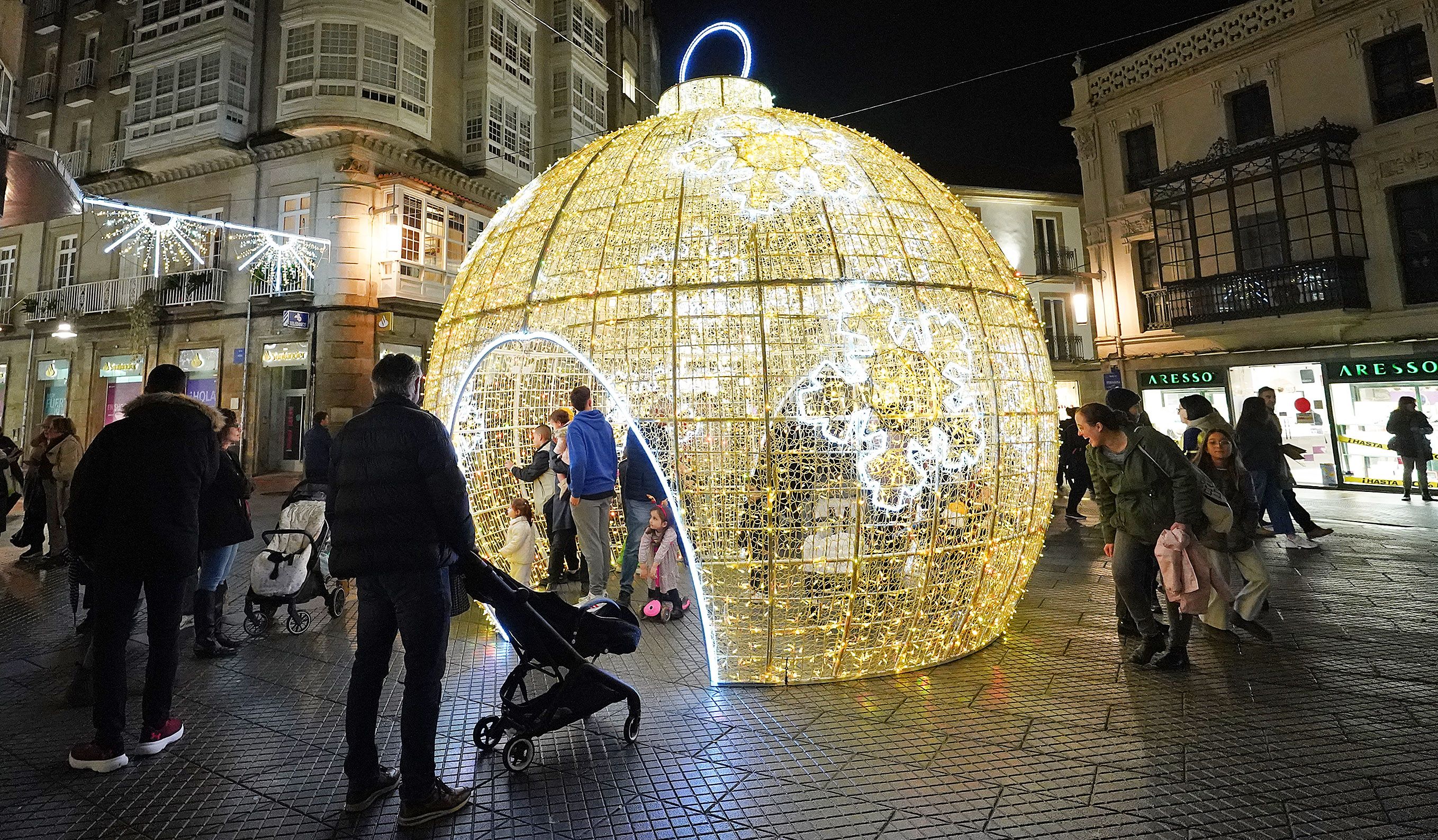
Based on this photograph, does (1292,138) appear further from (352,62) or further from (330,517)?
(352,62)

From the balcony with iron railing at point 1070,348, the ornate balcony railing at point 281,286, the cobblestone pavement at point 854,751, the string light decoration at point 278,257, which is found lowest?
the cobblestone pavement at point 854,751

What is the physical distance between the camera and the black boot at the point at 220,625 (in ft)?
17.3

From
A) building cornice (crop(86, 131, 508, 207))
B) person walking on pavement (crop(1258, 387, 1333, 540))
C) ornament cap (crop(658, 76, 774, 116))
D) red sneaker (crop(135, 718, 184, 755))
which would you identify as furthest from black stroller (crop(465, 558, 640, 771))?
building cornice (crop(86, 131, 508, 207))

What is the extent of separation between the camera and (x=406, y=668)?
2.93 meters

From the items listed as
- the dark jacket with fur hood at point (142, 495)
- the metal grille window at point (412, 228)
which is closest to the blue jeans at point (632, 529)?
the dark jacket with fur hood at point (142, 495)

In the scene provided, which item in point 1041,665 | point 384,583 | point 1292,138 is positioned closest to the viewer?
point 384,583

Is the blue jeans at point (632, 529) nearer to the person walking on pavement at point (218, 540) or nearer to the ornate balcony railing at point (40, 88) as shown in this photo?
the person walking on pavement at point (218, 540)

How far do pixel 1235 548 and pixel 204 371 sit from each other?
23932 millimetres

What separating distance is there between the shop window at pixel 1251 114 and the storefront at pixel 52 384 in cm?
3499

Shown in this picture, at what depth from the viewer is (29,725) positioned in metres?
3.88

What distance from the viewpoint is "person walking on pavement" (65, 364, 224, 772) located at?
11.3 feet

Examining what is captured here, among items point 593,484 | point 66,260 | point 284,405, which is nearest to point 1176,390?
point 593,484

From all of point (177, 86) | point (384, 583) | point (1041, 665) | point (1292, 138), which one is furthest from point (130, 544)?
point (177, 86)

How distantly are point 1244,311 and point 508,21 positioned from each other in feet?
76.2
